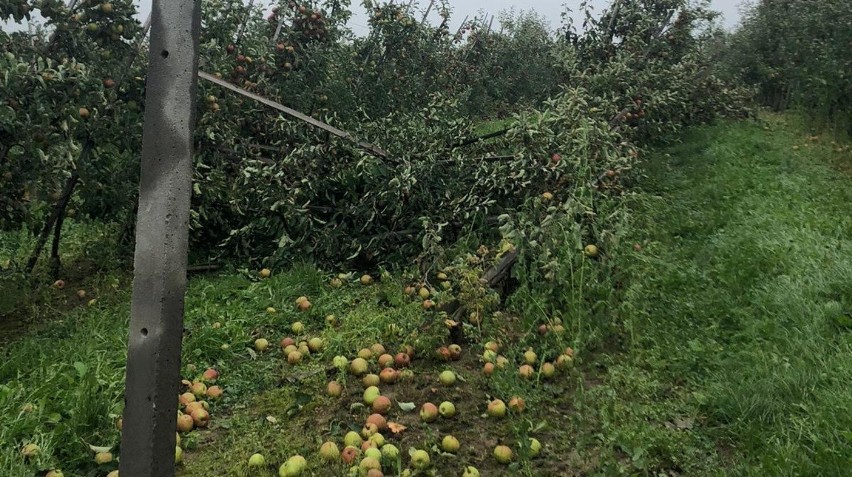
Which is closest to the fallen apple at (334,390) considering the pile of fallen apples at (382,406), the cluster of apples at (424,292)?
the pile of fallen apples at (382,406)

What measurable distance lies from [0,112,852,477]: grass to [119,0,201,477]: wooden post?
3.15 ft

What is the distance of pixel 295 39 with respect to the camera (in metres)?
5.98

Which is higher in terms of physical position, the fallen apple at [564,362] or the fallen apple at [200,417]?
the fallen apple at [564,362]

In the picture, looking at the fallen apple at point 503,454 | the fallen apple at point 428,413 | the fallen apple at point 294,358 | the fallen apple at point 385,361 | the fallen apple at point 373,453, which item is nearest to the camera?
the fallen apple at point 373,453

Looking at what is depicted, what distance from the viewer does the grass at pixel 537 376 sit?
94.0 inches

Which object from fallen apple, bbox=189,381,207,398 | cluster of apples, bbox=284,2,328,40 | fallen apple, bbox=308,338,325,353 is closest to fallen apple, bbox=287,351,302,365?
fallen apple, bbox=308,338,325,353

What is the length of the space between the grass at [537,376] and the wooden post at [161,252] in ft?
3.15

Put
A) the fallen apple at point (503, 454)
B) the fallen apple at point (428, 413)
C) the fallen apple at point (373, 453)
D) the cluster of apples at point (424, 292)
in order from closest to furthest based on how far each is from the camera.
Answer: the fallen apple at point (373, 453)
the fallen apple at point (503, 454)
the fallen apple at point (428, 413)
the cluster of apples at point (424, 292)

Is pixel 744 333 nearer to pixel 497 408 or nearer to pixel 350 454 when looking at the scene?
pixel 497 408

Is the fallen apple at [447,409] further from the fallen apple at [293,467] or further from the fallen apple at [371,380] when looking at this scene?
the fallen apple at [293,467]

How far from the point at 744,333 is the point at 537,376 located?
52.4 inches

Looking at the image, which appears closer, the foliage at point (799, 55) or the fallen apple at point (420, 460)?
the fallen apple at point (420, 460)

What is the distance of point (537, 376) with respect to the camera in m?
3.00

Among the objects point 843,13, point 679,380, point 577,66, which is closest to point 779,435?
point 679,380
